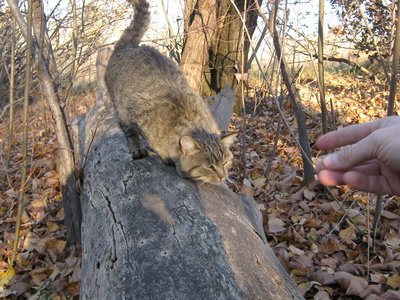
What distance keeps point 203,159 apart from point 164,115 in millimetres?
714

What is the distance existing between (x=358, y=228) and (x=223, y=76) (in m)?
4.47

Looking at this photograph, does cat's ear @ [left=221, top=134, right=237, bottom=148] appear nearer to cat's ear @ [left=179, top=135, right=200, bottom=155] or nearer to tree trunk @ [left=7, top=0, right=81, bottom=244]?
cat's ear @ [left=179, top=135, right=200, bottom=155]

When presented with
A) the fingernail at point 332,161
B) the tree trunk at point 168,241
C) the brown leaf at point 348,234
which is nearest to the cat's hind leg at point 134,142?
the tree trunk at point 168,241

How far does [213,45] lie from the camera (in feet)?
21.0

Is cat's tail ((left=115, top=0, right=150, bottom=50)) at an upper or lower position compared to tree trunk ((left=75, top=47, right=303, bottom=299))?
upper

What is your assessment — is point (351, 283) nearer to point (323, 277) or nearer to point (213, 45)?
point (323, 277)

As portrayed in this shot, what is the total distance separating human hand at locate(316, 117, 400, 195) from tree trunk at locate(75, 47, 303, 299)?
64cm

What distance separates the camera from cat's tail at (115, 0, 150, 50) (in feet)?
13.7

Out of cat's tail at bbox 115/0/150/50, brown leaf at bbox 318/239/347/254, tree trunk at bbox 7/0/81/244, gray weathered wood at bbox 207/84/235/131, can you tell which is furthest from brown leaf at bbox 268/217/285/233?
cat's tail at bbox 115/0/150/50

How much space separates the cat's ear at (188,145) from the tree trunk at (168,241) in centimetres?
24

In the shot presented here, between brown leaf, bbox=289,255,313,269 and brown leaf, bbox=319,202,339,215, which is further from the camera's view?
brown leaf, bbox=319,202,339,215

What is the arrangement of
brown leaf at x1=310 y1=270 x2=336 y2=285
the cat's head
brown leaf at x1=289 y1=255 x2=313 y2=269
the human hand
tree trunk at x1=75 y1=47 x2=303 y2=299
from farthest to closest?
the cat's head, brown leaf at x1=289 y1=255 x2=313 y2=269, brown leaf at x1=310 y1=270 x2=336 y2=285, tree trunk at x1=75 y1=47 x2=303 y2=299, the human hand

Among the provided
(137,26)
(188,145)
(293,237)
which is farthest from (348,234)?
(137,26)

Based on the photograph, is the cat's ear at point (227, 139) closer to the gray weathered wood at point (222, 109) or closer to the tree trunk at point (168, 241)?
the tree trunk at point (168, 241)
